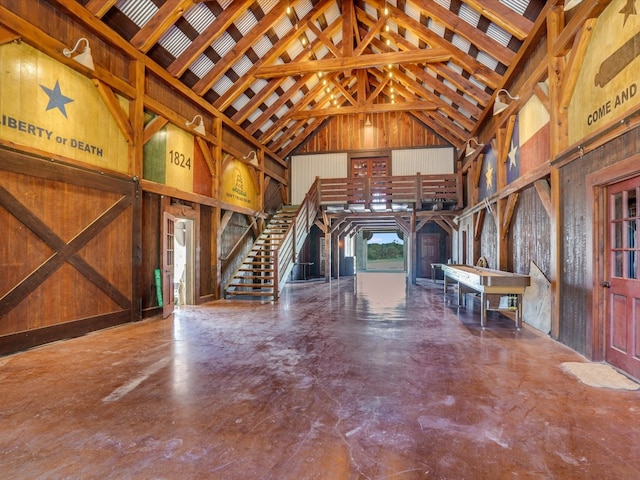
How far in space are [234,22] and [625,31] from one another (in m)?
6.21

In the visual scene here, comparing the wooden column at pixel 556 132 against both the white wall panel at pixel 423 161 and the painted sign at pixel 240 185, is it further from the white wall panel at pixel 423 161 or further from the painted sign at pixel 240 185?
the white wall panel at pixel 423 161

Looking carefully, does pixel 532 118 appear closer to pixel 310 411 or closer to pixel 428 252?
pixel 310 411

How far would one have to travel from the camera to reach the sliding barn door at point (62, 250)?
13.1ft

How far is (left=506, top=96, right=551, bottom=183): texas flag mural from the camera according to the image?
5.11 m

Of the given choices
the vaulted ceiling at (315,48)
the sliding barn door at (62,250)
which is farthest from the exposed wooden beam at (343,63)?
the sliding barn door at (62,250)

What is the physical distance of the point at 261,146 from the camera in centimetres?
1074

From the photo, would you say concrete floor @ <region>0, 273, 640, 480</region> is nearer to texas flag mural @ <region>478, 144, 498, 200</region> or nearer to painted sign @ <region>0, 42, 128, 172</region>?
painted sign @ <region>0, 42, 128, 172</region>

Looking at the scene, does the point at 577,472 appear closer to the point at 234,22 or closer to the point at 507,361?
the point at 507,361

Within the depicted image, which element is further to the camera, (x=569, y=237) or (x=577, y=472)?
(x=569, y=237)

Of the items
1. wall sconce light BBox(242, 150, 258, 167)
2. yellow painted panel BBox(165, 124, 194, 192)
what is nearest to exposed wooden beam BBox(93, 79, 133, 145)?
yellow painted panel BBox(165, 124, 194, 192)

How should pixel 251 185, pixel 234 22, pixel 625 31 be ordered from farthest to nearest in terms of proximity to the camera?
pixel 251 185, pixel 234 22, pixel 625 31

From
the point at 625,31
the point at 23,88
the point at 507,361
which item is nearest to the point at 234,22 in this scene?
the point at 23,88

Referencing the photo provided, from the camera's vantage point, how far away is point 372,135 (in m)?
13.0

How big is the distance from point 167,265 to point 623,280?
660 centimetres
